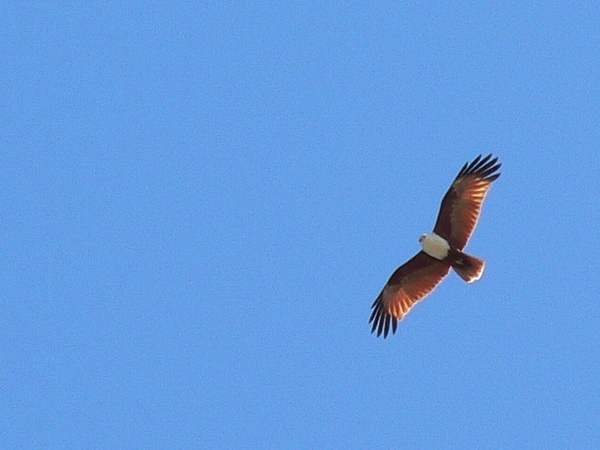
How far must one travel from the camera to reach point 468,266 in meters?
20.5

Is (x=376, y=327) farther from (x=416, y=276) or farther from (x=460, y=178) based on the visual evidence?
(x=460, y=178)

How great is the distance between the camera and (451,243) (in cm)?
2075

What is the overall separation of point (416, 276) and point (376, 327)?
1099 millimetres

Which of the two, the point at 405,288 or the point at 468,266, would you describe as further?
the point at 405,288

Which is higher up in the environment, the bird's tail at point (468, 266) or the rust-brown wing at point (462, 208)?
the rust-brown wing at point (462, 208)

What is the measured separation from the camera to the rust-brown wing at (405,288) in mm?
21219

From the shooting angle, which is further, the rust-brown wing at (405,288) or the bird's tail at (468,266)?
the rust-brown wing at (405,288)

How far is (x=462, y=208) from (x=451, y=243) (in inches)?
20.5

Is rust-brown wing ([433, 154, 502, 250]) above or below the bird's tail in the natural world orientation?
above

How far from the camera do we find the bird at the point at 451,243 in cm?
2067

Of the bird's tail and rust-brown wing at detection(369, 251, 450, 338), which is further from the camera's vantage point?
rust-brown wing at detection(369, 251, 450, 338)

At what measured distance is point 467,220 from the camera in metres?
20.8

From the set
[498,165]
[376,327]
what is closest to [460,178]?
[498,165]

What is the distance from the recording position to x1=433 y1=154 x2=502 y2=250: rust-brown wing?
20.7 m
